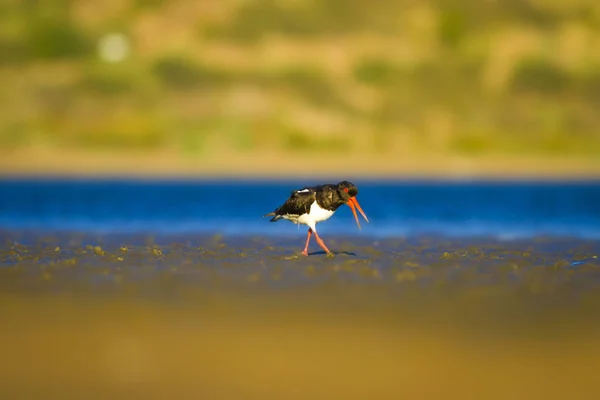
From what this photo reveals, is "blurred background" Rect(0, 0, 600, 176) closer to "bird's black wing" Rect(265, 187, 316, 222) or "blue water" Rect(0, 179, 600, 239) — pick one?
"blue water" Rect(0, 179, 600, 239)

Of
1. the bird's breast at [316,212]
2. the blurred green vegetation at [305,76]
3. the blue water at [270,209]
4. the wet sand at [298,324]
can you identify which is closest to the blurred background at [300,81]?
the blurred green vegetation at [305,76]

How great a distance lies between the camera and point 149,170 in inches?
2926

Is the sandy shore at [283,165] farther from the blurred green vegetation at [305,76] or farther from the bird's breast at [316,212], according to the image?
the bird's breast at [316,212]

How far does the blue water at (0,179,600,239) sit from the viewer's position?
23750 mm

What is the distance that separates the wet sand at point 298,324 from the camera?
879 cm

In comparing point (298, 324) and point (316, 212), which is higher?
point (316, 212)

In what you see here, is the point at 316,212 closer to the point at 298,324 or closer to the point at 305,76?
the point at 298,324

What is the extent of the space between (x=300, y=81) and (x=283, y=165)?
29449mm

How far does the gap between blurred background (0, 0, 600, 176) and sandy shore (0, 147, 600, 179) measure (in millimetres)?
570

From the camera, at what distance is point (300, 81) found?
105938mm

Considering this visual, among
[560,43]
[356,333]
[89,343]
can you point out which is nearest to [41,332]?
[89,343]

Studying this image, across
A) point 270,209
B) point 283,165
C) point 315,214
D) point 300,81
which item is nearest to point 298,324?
point 315,214

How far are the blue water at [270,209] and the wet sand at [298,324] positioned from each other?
610 centimetres

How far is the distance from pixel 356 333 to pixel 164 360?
6.87 feet
